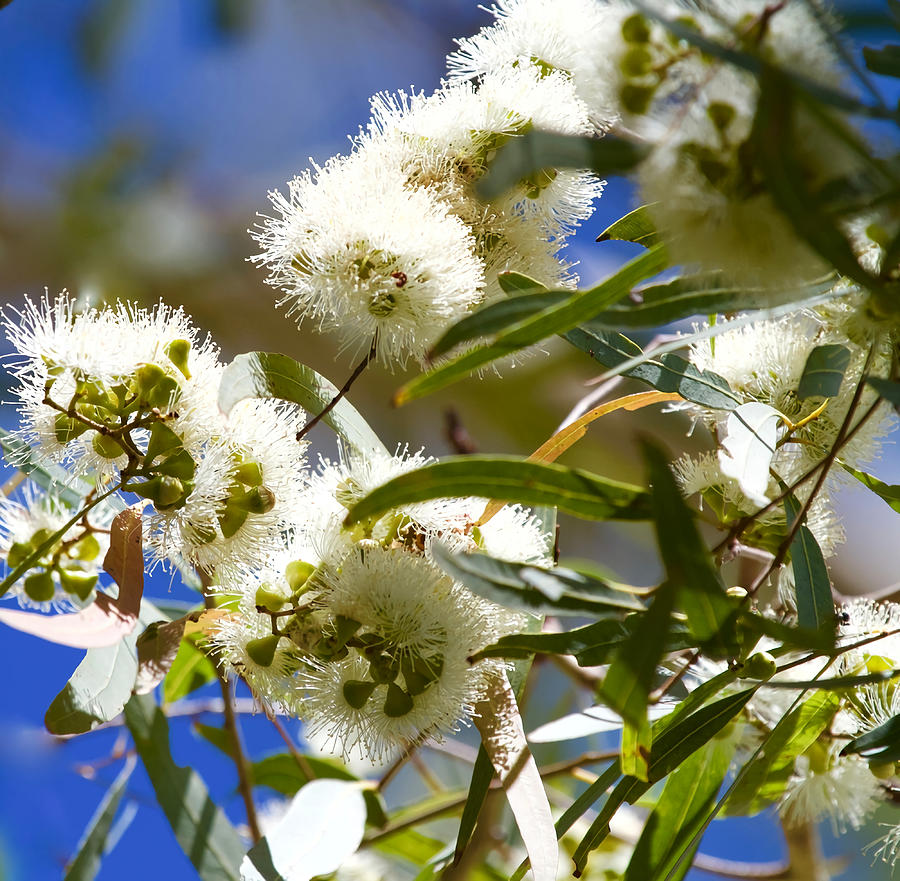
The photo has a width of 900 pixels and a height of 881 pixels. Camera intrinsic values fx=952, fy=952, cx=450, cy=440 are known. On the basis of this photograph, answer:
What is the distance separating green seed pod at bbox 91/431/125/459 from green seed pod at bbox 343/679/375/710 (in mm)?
231

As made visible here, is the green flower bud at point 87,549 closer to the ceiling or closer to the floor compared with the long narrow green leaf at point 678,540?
closer to the ceiling

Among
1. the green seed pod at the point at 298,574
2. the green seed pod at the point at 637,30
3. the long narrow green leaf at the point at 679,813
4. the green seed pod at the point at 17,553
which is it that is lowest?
the long narrow green leaf at the point at 679,813

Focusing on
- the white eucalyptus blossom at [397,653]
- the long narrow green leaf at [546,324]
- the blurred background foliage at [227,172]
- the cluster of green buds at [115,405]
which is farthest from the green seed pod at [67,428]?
the blurred background foliage at [227,172]

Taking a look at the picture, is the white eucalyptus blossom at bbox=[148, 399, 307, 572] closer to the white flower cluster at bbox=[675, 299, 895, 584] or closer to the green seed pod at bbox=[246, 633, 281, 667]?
the green seed pod at bbox=[246, 633, 281, 667]

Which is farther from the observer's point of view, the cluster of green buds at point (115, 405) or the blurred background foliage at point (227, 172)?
the blurred background foliage at point (227, 172)

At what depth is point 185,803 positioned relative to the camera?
87 centimetres

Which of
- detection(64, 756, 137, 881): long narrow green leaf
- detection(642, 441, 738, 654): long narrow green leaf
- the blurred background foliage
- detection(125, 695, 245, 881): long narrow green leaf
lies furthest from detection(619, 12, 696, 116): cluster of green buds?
the blurred background foliage

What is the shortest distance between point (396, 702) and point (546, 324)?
1.02 ft

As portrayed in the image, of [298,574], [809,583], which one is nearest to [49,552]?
[298,574]

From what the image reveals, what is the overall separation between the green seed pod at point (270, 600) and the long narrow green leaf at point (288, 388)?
0.43 feet

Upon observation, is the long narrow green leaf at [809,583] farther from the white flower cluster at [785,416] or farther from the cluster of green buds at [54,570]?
the cluster of green buds at [54,570]

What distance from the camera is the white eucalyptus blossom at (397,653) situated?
25.0 inches

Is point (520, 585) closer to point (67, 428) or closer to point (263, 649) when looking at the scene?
point (263, 649)

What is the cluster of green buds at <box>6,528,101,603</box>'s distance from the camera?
2.49 feet
